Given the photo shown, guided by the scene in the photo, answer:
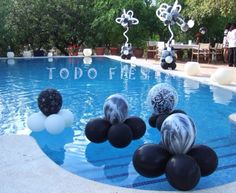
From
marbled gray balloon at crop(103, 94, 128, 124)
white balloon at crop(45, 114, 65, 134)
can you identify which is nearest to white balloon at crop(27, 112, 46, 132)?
white balloon at crop(45, 114, 65, 134)

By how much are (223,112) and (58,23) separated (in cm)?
1856

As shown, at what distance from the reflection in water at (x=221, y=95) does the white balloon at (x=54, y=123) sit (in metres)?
4.58

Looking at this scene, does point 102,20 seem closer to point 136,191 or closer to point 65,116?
point 65,116

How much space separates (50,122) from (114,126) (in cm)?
124

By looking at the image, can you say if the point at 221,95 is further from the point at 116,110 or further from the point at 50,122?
the point at 50,122

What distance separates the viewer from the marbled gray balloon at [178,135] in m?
4.15

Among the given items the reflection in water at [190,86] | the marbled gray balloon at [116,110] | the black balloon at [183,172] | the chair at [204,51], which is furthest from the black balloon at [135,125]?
the chair at [204,51]

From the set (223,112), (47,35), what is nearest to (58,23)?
(47,35)

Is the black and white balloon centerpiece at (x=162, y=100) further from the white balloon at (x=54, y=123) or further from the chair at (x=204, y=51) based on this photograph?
the chair at (x=204, y=51)

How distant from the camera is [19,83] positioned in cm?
1307

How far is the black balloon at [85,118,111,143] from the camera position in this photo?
575 centimetres

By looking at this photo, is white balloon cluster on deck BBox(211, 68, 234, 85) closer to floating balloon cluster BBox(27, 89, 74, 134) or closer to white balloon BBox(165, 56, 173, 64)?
white balloon BBox(165, 56, 173, 64)

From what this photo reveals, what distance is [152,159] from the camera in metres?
4.11

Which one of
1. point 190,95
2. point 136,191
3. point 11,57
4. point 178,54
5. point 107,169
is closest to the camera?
point 136,191
